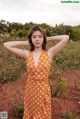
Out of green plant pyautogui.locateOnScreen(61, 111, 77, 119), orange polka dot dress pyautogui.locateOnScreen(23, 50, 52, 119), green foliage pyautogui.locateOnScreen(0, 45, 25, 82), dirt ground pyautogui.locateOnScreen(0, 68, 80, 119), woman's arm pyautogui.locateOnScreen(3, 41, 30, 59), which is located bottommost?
green plant pyautogui.locateOnScreen(61, 111, 77, 119)

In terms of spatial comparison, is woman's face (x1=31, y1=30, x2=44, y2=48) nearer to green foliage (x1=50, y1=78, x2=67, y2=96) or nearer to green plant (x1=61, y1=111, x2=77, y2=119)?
green plant (x1=61, y1=111, x2=77, y2=119)

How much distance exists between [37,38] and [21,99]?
7.48 ft

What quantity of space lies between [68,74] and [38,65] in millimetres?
3590

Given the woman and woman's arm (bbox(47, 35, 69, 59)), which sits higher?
woman's arm (bbox(47, 35, 69, 59))

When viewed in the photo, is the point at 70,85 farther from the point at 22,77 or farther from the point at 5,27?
the point at 5,27

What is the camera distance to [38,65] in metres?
4.96

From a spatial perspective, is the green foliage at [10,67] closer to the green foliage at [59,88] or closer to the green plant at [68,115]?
the green foliage at [59,88]

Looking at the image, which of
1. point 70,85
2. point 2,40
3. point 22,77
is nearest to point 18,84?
point 22,77

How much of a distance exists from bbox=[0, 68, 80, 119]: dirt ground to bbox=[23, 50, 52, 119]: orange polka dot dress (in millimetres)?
1631

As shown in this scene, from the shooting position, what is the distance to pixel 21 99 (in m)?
7.07

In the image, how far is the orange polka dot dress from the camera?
194 inches

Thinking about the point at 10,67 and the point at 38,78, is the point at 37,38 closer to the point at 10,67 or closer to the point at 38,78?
the point at 38,78

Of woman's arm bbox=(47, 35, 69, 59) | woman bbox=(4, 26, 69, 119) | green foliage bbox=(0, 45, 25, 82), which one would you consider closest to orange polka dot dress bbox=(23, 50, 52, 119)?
woman bbox=(4, 26, 69, 119)

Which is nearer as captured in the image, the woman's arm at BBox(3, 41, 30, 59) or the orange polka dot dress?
the orange polka dot dress
